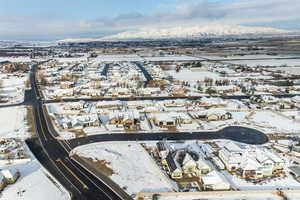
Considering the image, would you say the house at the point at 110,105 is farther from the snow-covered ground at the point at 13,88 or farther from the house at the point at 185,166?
the house at the point at 185,166

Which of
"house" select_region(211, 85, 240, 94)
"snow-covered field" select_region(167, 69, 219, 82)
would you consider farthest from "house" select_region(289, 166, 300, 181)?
"snow-covered field" select_region(167, 69, 219, 82)

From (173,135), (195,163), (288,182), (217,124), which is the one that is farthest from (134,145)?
(288,182)

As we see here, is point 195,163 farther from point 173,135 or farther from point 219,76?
point 219,76

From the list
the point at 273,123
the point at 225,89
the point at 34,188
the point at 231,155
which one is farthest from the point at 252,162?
the point at 225,89

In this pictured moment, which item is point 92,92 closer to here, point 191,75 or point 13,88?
point 13,88

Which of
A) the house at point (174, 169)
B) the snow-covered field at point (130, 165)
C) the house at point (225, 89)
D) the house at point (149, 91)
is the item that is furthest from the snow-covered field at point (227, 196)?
the house at point (225, 89)

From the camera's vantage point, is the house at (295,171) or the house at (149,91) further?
the house at (149,91)
